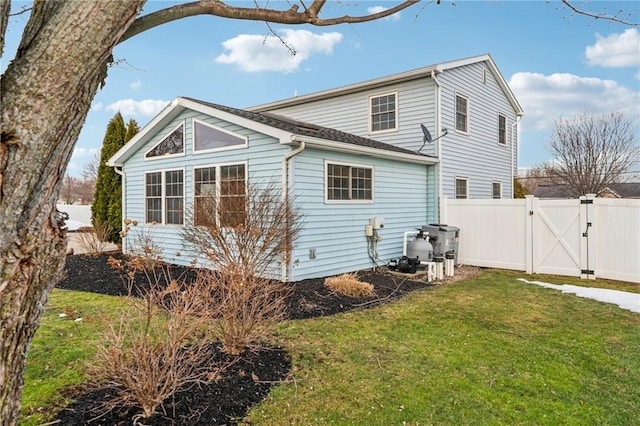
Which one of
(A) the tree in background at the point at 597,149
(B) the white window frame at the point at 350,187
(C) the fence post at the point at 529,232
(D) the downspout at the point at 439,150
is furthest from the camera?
(A) the tree in background at the point at 597,149

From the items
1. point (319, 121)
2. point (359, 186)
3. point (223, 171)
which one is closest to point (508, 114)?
point (319, 121)

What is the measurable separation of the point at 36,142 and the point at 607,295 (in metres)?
8.75

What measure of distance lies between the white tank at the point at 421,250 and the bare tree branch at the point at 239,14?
6955 millimetres

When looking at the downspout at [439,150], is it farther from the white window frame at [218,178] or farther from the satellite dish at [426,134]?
the white window frame at [218,178]

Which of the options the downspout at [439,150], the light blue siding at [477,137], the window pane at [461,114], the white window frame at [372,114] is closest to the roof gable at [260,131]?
the downspout at [439,150]

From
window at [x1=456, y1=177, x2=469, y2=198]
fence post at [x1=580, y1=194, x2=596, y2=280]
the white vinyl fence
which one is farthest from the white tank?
window at [x1=456, y1=177, x2=469, y2=198]

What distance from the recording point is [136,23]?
6.93ft

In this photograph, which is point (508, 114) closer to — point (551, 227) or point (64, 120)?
point (551, 227)

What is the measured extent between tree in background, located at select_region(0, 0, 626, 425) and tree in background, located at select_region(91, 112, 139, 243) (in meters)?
12.4

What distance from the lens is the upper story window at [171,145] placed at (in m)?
9.84

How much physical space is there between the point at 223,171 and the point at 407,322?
5471 millimetres

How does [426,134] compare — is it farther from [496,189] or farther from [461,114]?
[496,189]

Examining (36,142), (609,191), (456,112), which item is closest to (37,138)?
(36,142)

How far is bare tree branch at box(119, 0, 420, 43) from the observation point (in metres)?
2.17
